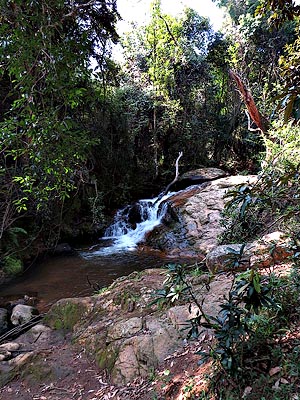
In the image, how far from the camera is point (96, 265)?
7320mm

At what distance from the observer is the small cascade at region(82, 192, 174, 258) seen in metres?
9.23

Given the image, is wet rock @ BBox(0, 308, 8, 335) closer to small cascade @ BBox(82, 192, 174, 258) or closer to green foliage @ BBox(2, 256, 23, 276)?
green foliage @ BBox(2, 256, 23, 276)

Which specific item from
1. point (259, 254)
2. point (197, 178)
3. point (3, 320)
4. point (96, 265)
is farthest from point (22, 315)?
point (197, 178)

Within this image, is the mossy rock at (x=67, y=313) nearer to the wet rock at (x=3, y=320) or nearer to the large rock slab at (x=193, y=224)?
the wet rock at (x=3, y=320)

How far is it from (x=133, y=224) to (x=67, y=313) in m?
6.46

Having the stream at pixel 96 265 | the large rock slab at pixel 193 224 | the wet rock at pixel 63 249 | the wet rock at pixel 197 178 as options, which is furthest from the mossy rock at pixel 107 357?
the wet rock at pixel 197 178

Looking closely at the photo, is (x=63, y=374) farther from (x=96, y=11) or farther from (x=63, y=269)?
(x=96, y=11)

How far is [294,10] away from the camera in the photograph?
87.7 inches

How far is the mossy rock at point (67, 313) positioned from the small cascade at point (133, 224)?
4.58 m

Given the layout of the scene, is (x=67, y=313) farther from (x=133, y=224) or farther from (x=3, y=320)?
(x=133, y=224)

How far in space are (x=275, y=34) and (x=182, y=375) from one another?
1379 centimetres

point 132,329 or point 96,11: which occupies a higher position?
point 96,11

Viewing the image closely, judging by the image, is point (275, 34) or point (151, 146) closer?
point (275, 34)

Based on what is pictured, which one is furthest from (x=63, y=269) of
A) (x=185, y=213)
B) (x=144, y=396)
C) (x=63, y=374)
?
(x=144, y=396)
